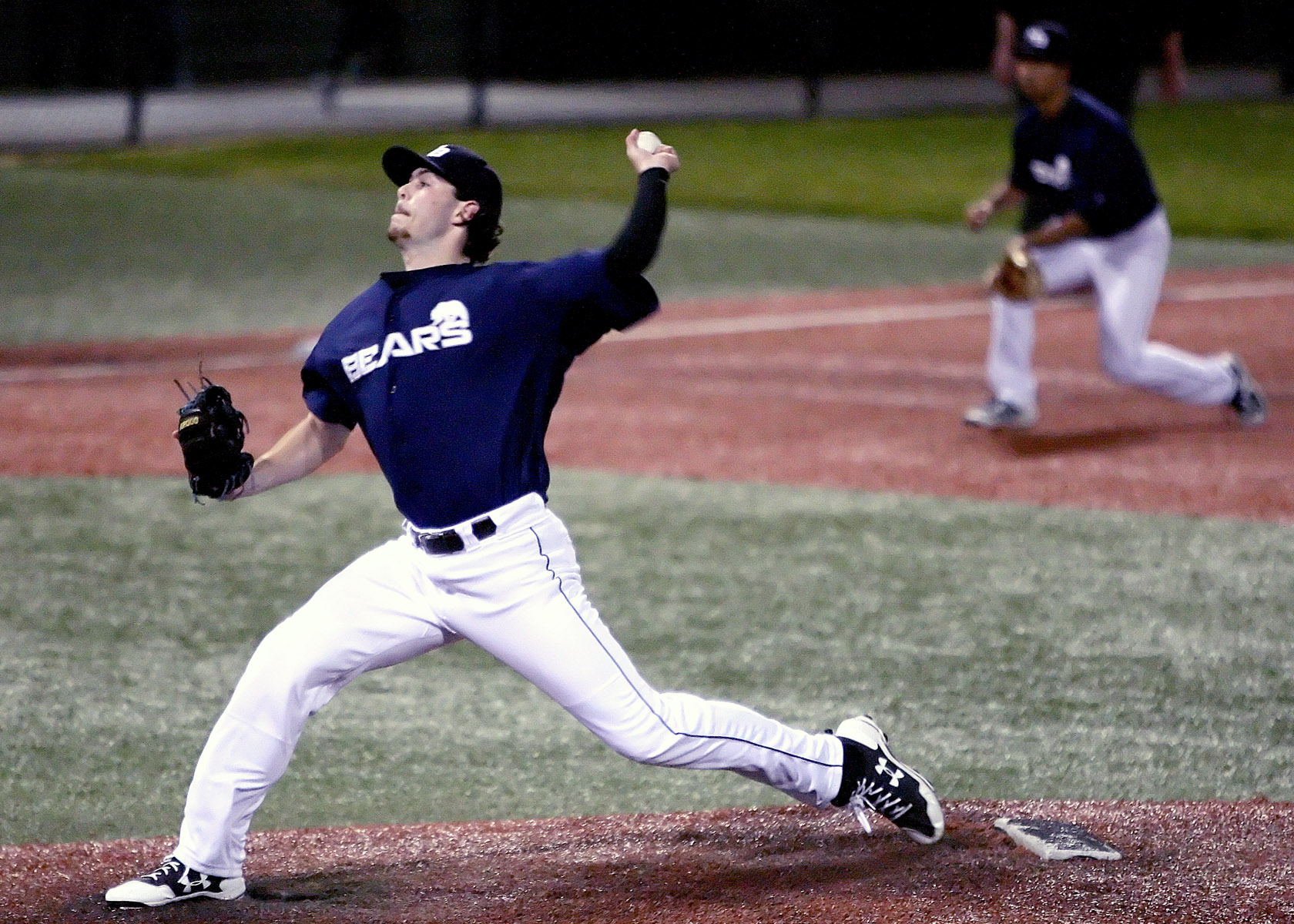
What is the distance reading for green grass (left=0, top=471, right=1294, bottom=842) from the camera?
14.8 feet

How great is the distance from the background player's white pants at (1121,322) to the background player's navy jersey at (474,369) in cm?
498

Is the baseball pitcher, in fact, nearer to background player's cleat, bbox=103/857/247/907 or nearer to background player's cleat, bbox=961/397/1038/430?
background player's cleat, bbox=103/857/247/907

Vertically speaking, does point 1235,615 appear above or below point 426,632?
below

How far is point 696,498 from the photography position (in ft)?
24.6

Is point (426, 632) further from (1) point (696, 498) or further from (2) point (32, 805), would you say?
(1) point (696, 498)

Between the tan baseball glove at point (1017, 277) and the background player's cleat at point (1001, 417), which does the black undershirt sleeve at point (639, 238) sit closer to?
the tan baseball glove at point (1017, 277)

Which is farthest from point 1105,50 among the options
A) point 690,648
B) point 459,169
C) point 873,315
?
point 459,169

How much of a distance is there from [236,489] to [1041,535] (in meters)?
3.90

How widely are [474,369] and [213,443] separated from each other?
0.58m

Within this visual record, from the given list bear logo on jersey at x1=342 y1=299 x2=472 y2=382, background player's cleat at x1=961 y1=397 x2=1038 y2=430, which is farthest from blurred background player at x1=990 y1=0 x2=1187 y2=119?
bear logo on jersey at x1=342 y1=299 x2=472 y2=382

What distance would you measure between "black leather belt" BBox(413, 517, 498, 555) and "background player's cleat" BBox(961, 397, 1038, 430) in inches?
208

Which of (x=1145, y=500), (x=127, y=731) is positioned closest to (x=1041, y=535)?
(x=1145, y=500)

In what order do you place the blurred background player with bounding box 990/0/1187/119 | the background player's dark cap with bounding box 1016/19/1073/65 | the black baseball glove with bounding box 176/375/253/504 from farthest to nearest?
the blurred background player with bounding box 990/0/1187/119
the background player's dark cap with bounding box 1016/19/1073/65
the black baseball glove with bounding box 176/375/253/504

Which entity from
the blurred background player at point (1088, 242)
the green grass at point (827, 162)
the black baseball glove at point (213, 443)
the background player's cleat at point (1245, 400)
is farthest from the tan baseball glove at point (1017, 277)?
the green grass at point (827, 162)
